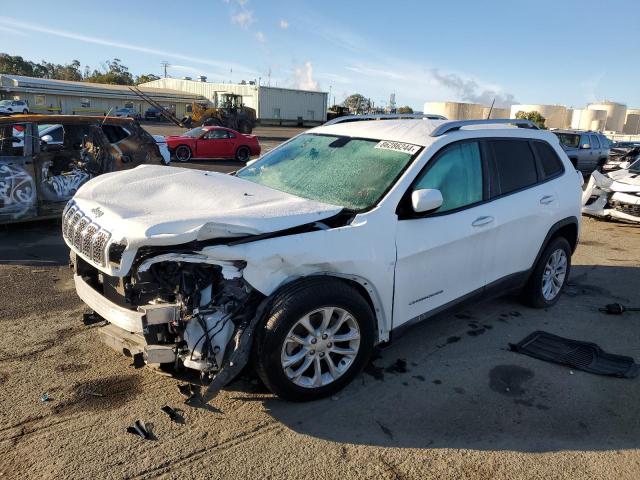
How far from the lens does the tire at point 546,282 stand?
16.2 ft

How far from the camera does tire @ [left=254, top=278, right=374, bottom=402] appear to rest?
2984mm

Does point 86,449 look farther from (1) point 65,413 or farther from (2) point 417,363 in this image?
(2) point 417,363

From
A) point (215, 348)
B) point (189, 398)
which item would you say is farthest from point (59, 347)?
point (215, 348)

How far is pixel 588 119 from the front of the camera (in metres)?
82.5

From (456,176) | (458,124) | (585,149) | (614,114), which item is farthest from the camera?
(614,114)

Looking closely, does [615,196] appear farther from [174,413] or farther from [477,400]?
[174,413]

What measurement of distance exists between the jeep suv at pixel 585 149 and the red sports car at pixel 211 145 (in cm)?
1159

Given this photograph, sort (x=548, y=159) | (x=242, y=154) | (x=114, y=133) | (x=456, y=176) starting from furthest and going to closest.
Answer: (x=242, y=154)
(x=114, y=133)
(x=548, y=159)
(x=456, y=176)

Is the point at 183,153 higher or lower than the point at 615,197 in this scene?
lower

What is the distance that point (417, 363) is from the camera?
3.92m

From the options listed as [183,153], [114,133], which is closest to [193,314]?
[114,133]

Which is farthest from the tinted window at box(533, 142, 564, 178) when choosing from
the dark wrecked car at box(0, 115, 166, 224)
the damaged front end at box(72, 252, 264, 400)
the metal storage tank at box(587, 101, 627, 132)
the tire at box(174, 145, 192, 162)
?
the metal storage tank at box(587, 101, 627, 132)

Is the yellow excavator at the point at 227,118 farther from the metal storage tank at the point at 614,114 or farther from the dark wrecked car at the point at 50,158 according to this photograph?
the metal storage tank at the point at 614,114

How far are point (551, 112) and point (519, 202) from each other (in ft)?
289
